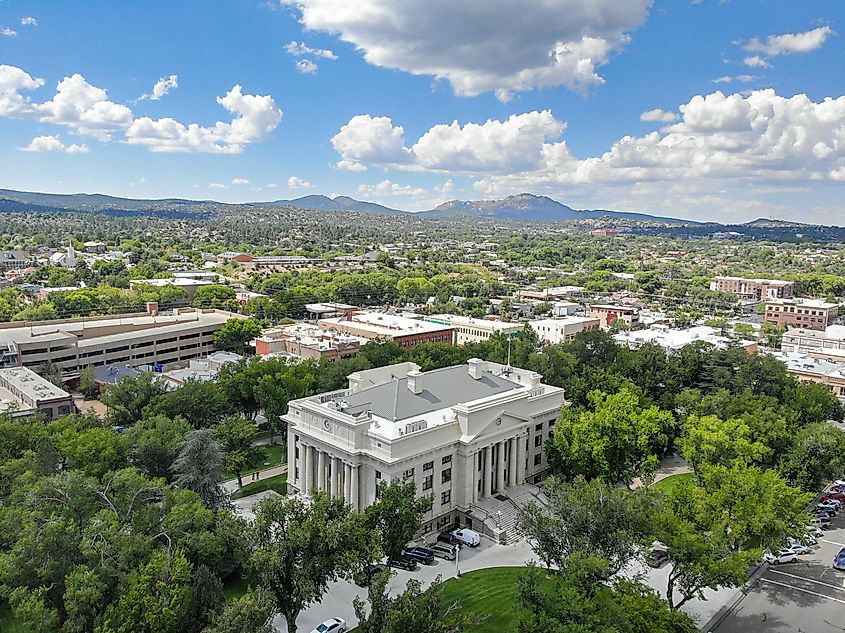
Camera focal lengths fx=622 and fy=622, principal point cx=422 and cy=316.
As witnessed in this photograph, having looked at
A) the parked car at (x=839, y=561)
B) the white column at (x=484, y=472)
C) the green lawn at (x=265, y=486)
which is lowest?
the green lawn at (x=265, y=486)

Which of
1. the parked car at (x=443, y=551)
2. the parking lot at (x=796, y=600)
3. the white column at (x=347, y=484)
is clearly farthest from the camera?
the white column at (x=347, y=484)

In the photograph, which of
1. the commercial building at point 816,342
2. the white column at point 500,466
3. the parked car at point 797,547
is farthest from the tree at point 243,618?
the commercial building at point 816,342

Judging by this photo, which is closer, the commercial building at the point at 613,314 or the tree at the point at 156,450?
the tree at the point at 156,450

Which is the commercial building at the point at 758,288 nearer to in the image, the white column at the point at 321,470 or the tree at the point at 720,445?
the tree at the point at 720,445

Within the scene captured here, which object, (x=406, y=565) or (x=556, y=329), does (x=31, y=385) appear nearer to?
(x=406, y=565)

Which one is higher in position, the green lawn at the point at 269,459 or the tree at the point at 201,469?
the tree at the point at 201,469

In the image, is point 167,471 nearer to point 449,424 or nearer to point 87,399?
point 449,424
